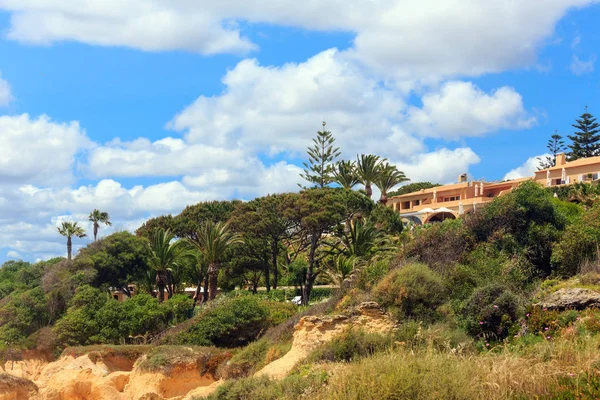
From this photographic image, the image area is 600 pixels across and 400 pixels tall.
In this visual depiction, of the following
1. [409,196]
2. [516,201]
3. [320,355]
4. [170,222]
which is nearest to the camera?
[320,355]

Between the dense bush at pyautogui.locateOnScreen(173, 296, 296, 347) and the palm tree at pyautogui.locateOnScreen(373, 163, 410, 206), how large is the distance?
34.3 metres

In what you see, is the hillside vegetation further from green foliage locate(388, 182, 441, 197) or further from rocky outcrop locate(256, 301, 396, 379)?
green foliage locate(388, 182, 441, 197)

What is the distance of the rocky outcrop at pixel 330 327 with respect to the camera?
16.7 m

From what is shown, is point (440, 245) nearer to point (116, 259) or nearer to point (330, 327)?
point (330, 327)

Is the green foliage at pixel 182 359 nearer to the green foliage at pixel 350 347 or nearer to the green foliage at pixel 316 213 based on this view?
the green foliage at pixel 350 347

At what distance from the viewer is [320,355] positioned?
15.4 metres

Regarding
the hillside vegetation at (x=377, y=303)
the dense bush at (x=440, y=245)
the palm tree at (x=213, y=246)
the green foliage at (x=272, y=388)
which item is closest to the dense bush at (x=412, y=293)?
the hillside vegetation at (x=377, y=303)

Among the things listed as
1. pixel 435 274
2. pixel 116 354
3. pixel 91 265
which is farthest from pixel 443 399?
pixel 91 265

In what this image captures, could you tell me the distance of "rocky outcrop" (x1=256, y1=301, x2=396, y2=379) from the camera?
1673 centimetres

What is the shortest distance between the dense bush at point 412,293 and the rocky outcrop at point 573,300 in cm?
299

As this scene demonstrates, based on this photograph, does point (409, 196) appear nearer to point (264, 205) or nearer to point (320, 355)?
point (264, 205)

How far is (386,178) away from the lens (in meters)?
59.9

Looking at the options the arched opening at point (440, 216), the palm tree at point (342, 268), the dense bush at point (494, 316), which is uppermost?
the arched opening at point (440, 216)

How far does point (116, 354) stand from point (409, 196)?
5056 cm
